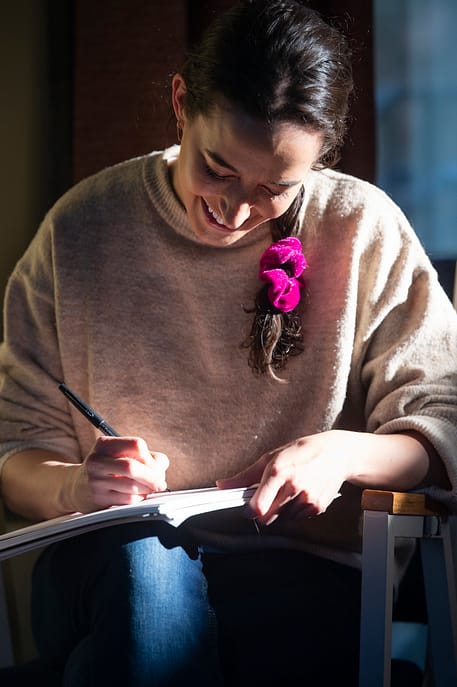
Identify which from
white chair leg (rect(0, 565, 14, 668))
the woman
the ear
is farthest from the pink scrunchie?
white chair leg (rect(0, 565, 14, 668))

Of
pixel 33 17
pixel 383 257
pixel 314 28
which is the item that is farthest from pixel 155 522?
pixel 33 17

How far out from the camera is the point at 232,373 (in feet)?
→ 4.22

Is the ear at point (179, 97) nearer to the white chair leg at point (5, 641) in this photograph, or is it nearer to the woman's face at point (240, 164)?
the woman's face at point (240, 164)

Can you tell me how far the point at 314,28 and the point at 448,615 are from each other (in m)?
0.70

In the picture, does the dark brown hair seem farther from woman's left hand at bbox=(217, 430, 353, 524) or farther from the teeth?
woman's left hand at bbox=(217, 430, 353, 524)

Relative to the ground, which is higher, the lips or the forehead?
the forehead

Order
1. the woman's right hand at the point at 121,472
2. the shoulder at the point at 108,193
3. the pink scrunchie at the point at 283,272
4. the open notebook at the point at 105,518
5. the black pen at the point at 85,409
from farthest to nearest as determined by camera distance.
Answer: the shoulder at the point at 108,193, the pink scrunchie at the point at 283,272, the black pen at the point at 85,409, the woman's right hand at the point at 121,472, the open notebook at the point at 105,518

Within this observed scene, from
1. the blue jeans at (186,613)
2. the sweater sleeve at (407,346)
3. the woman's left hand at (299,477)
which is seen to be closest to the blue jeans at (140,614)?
the blue jeans at (186,613)

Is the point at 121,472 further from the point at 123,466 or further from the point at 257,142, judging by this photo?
the point at 257,142

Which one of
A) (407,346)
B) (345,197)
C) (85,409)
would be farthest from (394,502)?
(345,197)

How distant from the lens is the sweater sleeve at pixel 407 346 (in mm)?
1129

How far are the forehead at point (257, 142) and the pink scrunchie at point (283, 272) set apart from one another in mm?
183

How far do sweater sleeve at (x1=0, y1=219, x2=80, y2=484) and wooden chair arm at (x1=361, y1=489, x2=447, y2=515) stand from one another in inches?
19.7

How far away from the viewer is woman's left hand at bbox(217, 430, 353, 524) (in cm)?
96
